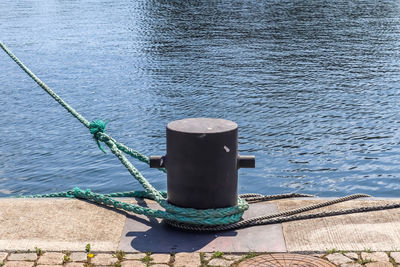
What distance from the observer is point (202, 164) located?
609 cm

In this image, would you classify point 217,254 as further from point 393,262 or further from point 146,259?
point 393,262

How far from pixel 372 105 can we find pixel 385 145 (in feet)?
10.4

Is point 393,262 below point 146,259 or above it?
above

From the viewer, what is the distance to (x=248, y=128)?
579 inches

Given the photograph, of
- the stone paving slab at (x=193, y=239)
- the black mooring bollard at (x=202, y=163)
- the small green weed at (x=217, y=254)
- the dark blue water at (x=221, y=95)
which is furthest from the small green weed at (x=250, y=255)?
the dark blue water at (x=221, y=95)

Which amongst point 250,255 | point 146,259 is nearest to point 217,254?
point 250,255

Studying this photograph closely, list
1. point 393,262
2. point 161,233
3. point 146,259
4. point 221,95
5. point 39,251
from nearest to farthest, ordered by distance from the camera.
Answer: point 393,262 < point 146,259 < point 39,251 < point 161,233 < point 221,95

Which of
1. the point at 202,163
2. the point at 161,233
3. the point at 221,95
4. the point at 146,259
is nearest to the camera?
the point at 146,259

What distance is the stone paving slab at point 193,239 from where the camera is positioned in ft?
19.4

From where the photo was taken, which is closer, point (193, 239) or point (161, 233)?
point (193, 239)

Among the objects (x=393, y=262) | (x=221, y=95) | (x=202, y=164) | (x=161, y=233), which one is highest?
(x=202, y=164)

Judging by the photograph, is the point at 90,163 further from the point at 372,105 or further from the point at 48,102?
the point at 372,105

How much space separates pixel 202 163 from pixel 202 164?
12 millimetres

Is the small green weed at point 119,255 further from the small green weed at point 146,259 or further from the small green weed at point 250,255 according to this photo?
the small green weed at point 250,255
